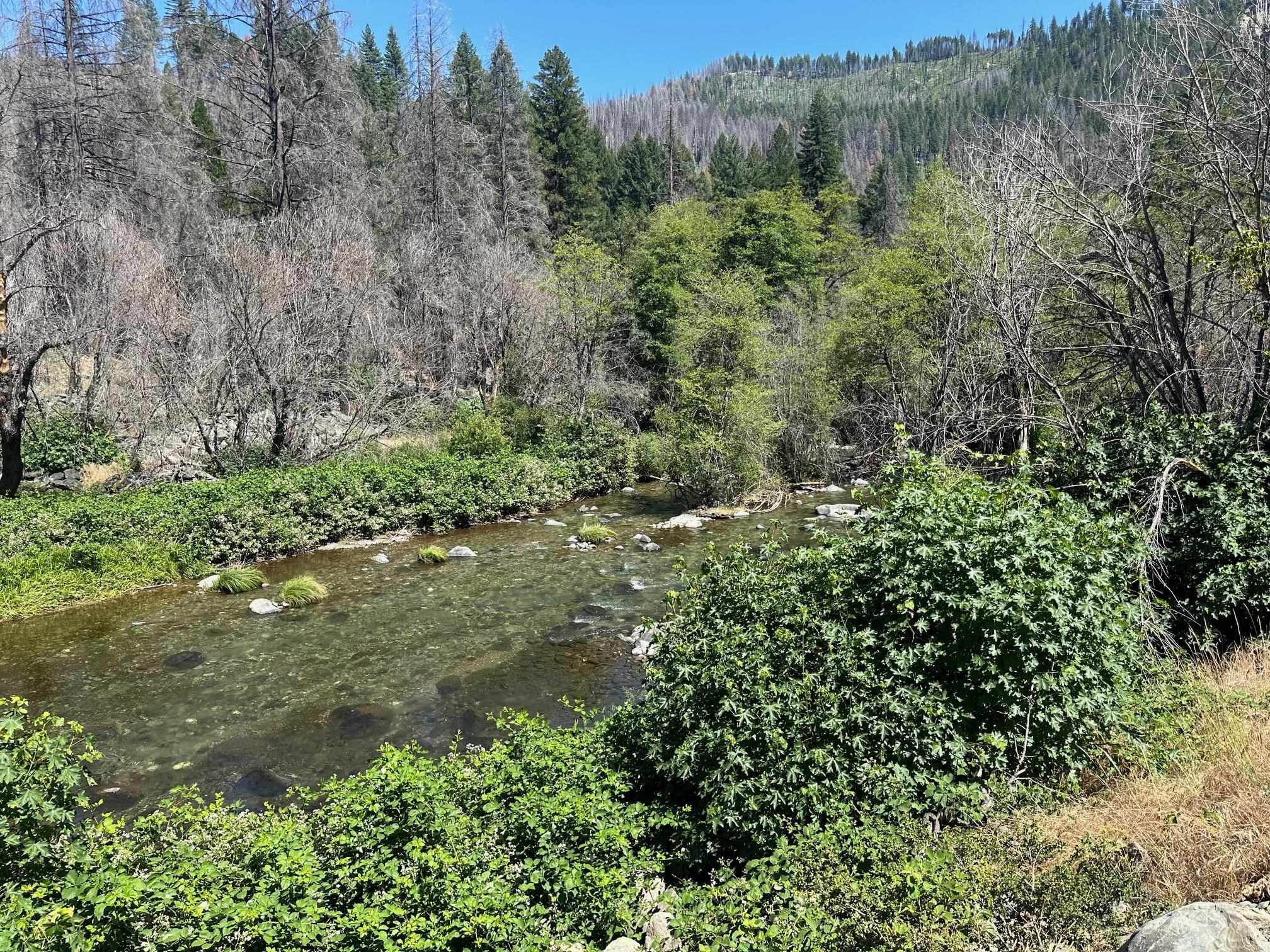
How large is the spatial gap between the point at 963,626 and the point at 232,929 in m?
4.53

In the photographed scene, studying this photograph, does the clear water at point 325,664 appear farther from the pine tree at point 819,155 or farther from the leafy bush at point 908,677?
the pine tree at point 819,155

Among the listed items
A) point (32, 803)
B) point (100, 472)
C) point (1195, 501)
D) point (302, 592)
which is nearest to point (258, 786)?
point (32, 803)

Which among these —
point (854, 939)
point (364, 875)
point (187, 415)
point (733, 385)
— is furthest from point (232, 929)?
point (733, 385)

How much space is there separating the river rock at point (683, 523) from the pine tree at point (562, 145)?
29826 millimetres

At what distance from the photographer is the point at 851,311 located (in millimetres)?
20672

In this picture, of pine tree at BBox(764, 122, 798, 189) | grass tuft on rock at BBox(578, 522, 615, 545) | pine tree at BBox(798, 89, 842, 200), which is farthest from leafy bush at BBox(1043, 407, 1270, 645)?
pine tree at BBox(798, 89, 842, 200)

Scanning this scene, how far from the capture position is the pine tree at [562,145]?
4403 centimetres

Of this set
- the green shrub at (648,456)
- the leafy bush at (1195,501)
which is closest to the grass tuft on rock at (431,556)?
the green shrub at (648,456)

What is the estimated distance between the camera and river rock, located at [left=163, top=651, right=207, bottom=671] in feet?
31.8

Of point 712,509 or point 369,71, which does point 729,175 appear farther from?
point 712,509

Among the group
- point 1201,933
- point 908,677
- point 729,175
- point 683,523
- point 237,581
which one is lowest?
point 683,523

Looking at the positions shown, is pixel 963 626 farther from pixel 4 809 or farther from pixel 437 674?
pixel 437 674

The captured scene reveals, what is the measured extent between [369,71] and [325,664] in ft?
167

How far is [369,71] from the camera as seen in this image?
4875 centimetres
